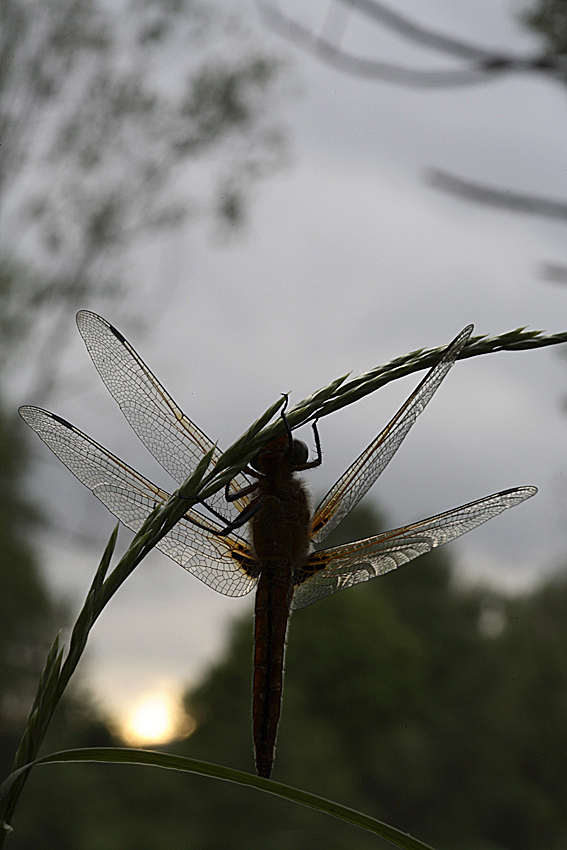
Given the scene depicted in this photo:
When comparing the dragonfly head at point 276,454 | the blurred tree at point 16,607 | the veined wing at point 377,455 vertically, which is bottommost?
the veined wing at point 377,455

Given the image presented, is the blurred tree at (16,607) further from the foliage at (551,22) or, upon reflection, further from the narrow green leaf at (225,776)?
the narrow green leaf at (225,776)

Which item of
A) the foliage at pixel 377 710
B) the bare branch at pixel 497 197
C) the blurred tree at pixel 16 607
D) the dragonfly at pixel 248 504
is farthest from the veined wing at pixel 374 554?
the blurred tree at pixel 16 607

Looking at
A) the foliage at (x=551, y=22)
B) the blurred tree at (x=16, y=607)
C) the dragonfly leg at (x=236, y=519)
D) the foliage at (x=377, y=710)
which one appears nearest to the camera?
the dragonfly leg at (x=236, y=519)

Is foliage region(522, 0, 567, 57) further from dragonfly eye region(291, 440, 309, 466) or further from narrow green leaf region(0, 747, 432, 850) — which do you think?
narrow green leaf region(0, 747, 432, 850)

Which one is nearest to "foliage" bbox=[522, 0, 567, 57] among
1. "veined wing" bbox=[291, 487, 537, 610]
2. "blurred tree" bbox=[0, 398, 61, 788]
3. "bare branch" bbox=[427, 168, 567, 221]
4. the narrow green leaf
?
"bare branch" bbox=[427, 168, 567, 221]

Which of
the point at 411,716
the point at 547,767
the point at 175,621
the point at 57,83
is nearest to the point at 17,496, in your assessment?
the point at 175,621

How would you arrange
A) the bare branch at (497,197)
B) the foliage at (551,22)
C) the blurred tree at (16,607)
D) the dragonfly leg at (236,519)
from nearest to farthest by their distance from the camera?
1. the dragonfly leg at (236,519)
2. the bare branch at (497,197)
3. the foliage at (551,22)
4. the blurred tree at (16,607)

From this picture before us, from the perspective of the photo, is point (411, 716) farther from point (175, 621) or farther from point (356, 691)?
point (175, 621)
